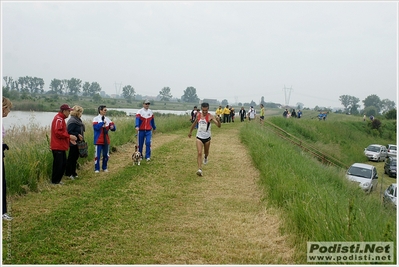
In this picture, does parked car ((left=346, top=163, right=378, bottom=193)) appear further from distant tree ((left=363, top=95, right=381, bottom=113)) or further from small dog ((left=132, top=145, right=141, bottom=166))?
distant tree ((left=363, top=95, right=381, bottom=113))

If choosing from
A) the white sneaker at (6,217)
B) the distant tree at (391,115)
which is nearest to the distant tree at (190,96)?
the distant tree at (391,115)

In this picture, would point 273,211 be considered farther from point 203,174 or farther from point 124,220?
point 203,174

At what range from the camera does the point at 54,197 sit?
251 inches

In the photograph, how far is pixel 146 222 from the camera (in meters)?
5.38

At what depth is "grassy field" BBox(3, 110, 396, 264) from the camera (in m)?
4.24

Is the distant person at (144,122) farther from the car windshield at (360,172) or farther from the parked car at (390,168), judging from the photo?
the parked car at (390,168)

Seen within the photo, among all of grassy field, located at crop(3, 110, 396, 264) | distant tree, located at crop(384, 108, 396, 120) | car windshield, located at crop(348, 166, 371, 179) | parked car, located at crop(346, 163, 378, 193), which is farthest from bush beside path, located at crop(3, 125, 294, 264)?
distant tree, located at crop(384, 108, 396, 120)

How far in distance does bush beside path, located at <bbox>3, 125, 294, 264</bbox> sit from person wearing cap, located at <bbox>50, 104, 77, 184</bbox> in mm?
340

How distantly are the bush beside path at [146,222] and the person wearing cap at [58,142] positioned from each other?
0.34 m

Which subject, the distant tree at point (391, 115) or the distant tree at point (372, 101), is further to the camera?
the distant tree at point (372, 101)

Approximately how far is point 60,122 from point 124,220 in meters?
2.86

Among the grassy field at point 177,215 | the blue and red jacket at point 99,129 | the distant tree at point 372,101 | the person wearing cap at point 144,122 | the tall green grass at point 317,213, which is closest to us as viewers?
the tall green grass at point 317,213

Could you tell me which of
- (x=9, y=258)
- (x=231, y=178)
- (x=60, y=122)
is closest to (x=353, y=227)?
(x=9, y=258)

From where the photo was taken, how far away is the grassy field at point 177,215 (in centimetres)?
424
